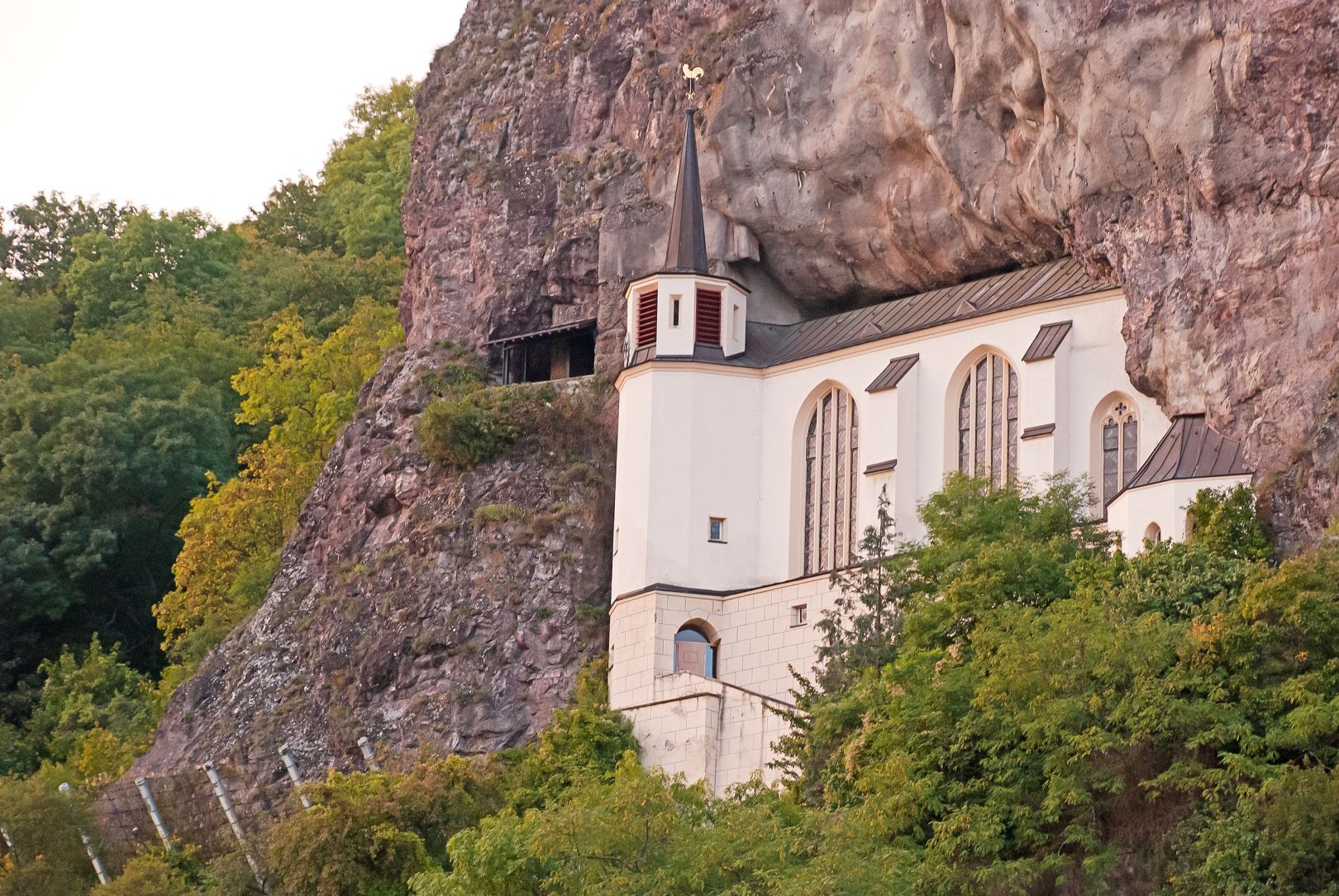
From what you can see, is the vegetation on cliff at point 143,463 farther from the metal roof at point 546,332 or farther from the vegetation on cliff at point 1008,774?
the vegetation on cliff at point 1008,774

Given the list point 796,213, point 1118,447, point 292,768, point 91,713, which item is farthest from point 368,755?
point 1118,447

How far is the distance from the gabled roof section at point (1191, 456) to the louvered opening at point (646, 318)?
36.0 feet

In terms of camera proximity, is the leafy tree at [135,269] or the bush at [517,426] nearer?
the bush at [517,426]

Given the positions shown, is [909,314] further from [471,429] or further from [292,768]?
[292,768]

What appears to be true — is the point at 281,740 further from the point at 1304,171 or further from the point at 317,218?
the point at 317,218

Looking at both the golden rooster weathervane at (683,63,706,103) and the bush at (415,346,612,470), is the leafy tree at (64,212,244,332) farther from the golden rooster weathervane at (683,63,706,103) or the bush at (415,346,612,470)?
the golden rooster weathervane at (683,63,706,103)

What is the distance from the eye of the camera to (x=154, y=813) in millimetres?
46500

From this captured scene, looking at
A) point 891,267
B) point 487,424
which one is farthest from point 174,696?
point 891,267

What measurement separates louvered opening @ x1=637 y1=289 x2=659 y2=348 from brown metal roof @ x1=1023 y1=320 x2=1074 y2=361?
7.36 meters

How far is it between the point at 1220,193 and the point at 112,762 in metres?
25.3

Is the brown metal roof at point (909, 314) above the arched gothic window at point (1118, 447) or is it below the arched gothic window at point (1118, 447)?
above

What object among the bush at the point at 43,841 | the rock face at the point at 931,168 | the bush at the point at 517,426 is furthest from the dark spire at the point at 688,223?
the bush at the point at 43,841

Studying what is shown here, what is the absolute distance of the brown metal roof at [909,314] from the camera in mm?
48812

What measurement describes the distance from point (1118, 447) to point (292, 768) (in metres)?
15.4
